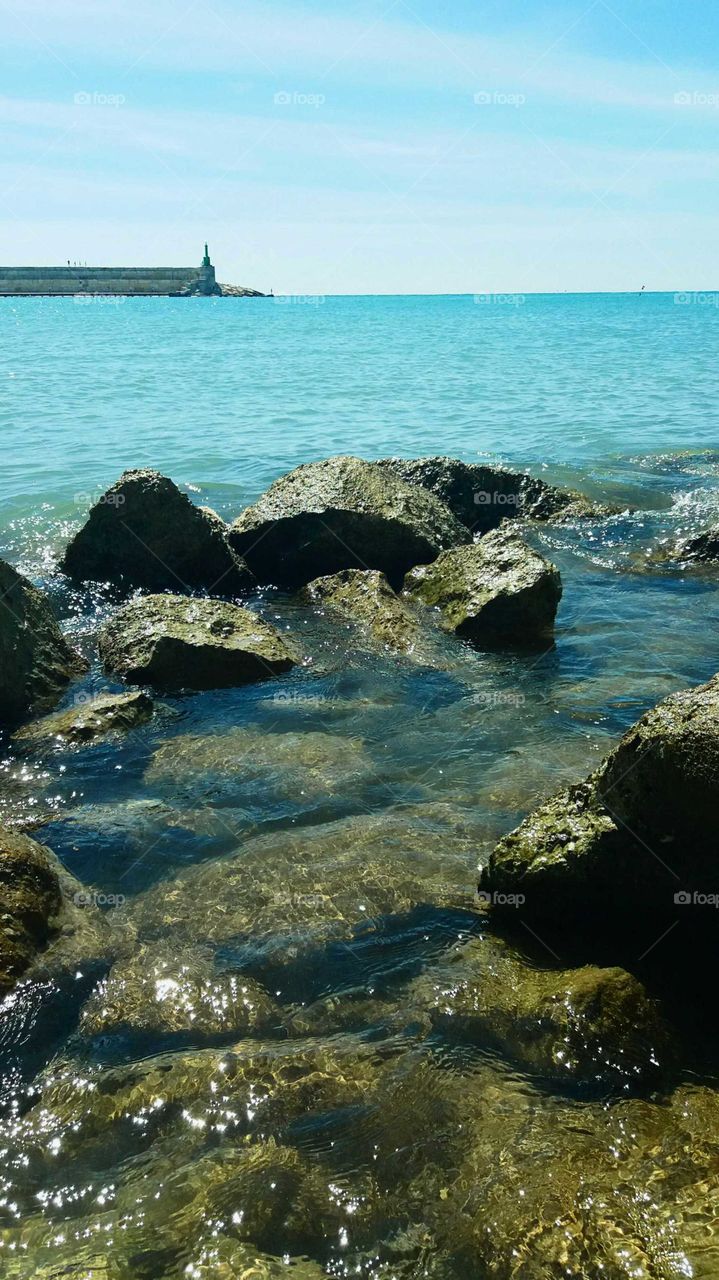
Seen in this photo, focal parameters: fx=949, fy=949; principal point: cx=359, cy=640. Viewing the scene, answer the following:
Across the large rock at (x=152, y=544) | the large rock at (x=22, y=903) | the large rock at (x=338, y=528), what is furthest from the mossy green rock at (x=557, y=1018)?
the large rock at (x=152, y=544)

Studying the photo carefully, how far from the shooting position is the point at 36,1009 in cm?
471

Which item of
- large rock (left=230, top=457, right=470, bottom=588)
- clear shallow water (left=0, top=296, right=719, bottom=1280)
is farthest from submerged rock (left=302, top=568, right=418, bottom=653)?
large rock (left=230, top=457, right=470, bottom=588)

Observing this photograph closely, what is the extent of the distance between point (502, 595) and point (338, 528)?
8.76 feet

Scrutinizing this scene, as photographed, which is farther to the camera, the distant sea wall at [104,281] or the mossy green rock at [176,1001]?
the distant sea wall at [104,281]

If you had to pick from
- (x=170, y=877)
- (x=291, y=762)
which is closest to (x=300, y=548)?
(x=291, y=762)

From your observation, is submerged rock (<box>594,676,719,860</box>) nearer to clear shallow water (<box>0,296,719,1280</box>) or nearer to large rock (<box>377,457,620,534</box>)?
clear shallow water (<box>0,296,719,1280</box>)

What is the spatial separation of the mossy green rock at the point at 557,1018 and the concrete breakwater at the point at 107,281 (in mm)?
149194

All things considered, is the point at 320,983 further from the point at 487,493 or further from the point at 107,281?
the point at 107,281

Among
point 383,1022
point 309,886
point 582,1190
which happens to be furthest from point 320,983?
point 582,1190

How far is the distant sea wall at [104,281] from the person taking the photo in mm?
138000

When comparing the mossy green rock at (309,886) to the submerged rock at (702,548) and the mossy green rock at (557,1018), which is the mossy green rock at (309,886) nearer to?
the mossy green rock at (557,1018)

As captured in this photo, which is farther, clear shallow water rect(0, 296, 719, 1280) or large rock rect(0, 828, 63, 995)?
large rock rect(0, 828, 63, 995)

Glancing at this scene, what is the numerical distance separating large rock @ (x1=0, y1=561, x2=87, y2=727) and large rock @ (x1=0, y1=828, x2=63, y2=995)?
10.2ft

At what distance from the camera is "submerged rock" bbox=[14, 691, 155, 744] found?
7715mm
